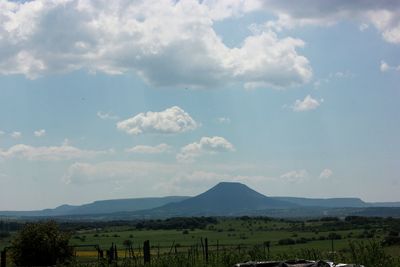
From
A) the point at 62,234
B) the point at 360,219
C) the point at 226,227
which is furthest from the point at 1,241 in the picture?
the point at 360,219

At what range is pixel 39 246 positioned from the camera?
1244 inches

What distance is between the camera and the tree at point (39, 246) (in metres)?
31.3

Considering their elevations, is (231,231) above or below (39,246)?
below

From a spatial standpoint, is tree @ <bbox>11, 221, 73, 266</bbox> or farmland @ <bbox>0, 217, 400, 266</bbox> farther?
farmland @ <bbox>0, 217, 400, 266</bbox>

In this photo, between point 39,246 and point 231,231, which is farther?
point 231,231

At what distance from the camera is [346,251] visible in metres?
17.9

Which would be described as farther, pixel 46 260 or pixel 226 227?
pixel 226 227

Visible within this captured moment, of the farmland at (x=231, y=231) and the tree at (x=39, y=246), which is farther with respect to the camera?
the farmland at (x=231, y=231)

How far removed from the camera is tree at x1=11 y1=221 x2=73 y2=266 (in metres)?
31.3

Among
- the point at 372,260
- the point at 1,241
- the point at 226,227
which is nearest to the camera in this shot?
the point at 372,260

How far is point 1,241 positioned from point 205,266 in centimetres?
6853

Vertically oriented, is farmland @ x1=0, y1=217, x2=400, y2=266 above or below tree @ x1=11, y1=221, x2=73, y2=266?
below

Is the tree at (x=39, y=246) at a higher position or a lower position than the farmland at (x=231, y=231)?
higher

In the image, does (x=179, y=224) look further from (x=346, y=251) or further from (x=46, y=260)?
(x=346, y=251)
